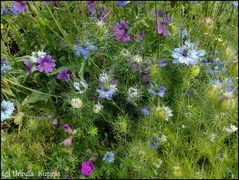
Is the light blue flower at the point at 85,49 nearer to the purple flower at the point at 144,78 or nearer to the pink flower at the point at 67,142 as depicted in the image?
the purple flower at the point at 144,78

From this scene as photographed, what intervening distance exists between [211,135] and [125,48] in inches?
20.4

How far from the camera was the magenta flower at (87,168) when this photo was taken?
1834 millimetres

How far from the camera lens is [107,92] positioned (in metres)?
1.88

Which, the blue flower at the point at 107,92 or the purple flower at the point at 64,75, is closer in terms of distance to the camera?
the blue flower at the point at 107,92

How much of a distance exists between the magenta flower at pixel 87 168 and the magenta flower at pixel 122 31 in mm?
523

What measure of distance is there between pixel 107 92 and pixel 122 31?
26 cm

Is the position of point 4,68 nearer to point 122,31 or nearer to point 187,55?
point 122,31

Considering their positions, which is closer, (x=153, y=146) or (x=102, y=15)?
(x=153, y=146)

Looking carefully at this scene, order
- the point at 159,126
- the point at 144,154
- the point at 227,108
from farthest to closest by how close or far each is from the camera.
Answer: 1. the point at 159,126
2. the point at 144,154
3. the point at 227,108

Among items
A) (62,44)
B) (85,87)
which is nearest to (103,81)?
(85,87)

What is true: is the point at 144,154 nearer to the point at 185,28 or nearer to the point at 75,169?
the point at 75,169

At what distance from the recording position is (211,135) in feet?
5.85

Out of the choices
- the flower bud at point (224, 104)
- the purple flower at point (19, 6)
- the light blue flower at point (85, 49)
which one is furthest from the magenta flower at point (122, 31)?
the flower bud at point (224, 104)

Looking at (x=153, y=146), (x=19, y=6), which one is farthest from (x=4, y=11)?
(x=153, y=146)
